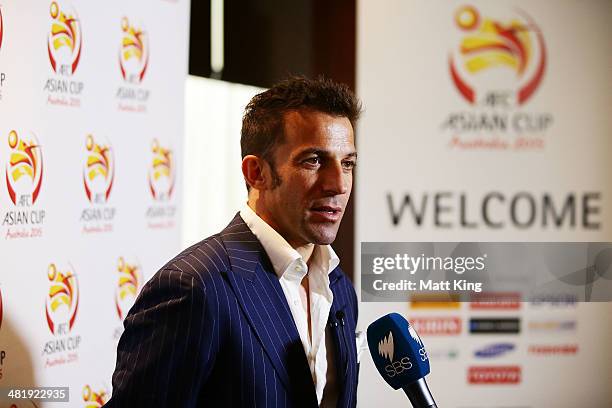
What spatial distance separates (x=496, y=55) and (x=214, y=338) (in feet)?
10.1

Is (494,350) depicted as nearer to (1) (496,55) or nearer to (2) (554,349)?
(2) (554,349)

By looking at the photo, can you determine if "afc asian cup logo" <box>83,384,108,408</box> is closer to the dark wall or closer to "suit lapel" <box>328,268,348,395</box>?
"suit lapel" <box>328,268,348,395</box>

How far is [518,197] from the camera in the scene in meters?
4.37

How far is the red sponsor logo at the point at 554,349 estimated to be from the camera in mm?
4242

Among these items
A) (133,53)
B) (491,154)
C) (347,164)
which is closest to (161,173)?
(133,53)

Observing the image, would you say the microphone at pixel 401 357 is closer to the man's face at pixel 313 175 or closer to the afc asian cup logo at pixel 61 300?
the man's face at pixel 313 175

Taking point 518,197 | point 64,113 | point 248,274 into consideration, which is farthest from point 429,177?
point 248,274

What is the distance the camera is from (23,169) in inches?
90.2

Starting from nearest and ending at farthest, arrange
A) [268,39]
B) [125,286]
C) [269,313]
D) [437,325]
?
[269,313]
[125,286]
[437,325]
[268,39]

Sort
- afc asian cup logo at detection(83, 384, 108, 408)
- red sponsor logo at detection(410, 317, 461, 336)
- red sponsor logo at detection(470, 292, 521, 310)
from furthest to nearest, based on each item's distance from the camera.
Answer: red sponsor logo at detection(410, 317, 461, 336)
red sponsor logo at detection(470, 292, 521, 310)
afc asian cup logo at detection(83, 384, 108, 408)

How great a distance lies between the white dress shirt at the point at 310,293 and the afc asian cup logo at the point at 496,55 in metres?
2.57

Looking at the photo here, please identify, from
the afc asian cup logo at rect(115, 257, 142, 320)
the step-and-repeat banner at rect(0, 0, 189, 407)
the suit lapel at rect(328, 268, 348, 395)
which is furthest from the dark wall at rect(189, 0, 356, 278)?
the suit lapel at rect(328, 268, 348, 395)

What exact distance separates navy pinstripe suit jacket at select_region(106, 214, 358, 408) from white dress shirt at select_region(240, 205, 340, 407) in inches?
1.2

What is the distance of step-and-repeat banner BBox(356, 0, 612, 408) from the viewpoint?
4258mm
